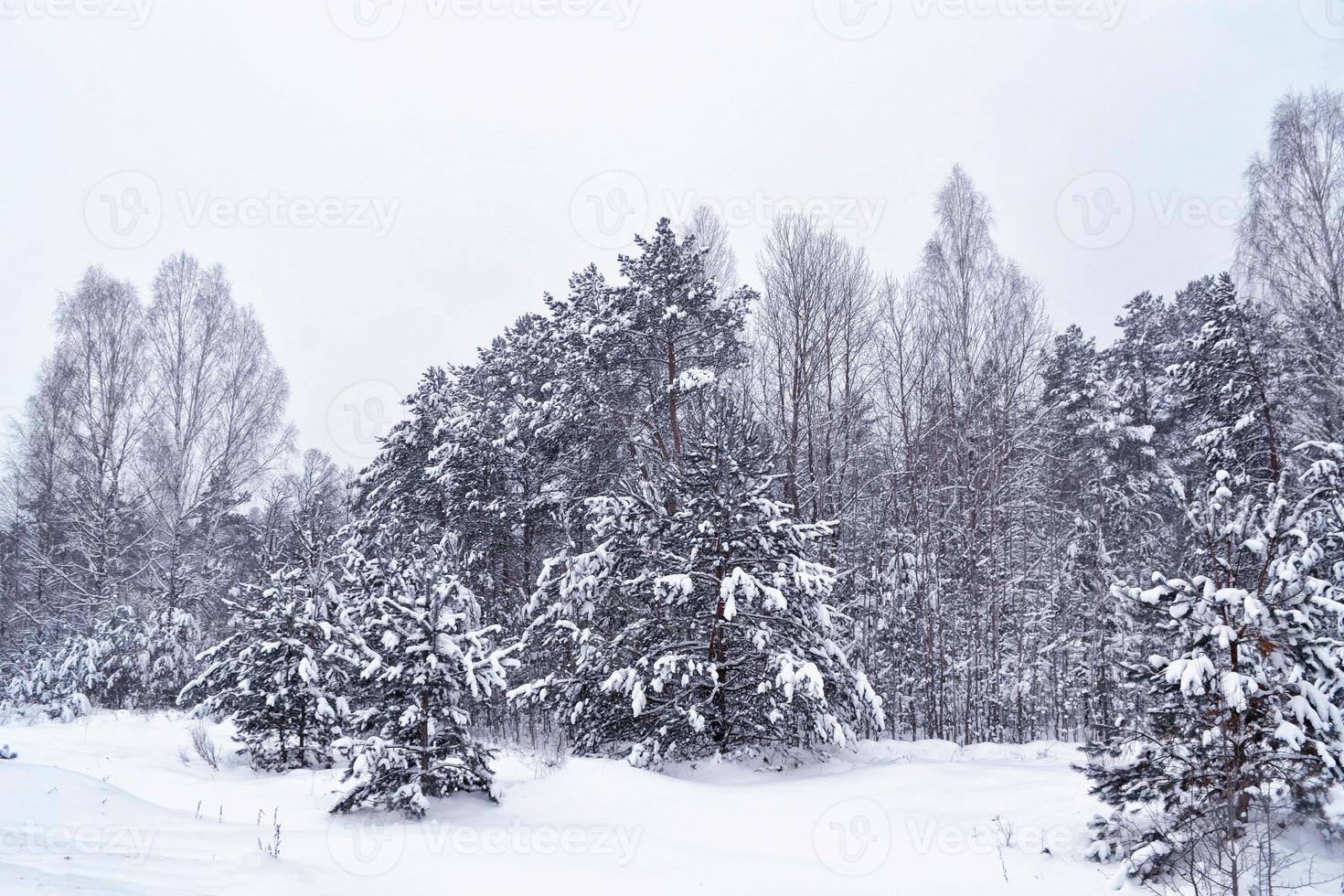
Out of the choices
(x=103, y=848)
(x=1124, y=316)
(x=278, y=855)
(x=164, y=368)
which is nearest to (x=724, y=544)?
(x=278, y=855)

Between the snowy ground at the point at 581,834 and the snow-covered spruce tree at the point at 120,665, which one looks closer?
the snowy ground at the point at 581,834

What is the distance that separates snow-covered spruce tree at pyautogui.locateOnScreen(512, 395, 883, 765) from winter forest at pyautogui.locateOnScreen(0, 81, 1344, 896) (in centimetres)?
7

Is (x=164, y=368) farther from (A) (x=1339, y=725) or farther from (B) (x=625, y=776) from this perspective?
(A) (x=1339, y=725)

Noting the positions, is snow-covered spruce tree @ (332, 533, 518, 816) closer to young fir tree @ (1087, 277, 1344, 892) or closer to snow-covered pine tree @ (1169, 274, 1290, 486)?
young fir tree @ (1087, 277, 1344, 892)

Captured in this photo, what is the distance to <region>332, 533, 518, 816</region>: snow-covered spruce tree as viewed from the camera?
7.76 m

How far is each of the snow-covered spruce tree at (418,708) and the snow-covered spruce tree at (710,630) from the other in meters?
2.39

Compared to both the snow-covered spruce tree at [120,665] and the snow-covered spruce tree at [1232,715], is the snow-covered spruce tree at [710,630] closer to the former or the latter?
the snow-covered spruce tree at [1232,715]

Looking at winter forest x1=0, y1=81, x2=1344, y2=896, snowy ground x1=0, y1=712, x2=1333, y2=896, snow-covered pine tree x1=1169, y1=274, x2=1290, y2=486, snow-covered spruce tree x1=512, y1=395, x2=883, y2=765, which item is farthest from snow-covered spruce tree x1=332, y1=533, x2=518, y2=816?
snow-covered pine tree x1=1169, y1=274, x2=1290, y2=486

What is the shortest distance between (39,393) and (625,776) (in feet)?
82.7

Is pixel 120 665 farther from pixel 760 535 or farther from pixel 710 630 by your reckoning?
pixel 760 535

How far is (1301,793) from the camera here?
5.34 metres

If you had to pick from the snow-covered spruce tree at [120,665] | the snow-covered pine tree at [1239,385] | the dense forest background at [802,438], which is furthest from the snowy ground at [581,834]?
the snow-covered spruce tree at [120,665]

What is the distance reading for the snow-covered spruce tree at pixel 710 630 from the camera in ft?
33.5

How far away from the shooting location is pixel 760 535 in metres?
10.8
